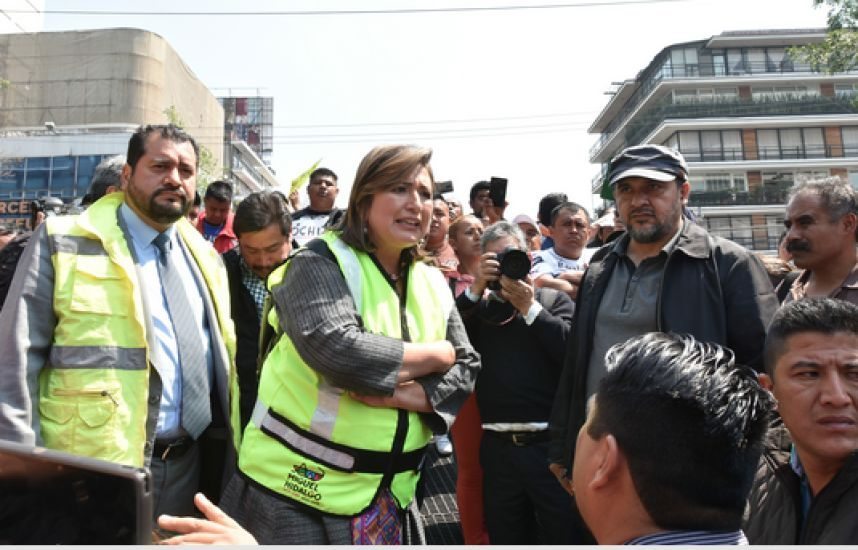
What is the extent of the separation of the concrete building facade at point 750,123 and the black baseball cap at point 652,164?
44.7m

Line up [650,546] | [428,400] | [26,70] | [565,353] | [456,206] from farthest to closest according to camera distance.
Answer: [26,70]
[456,206]
[565,353]
[428,400]
[650,546]

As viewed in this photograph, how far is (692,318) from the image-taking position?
97.6 inches

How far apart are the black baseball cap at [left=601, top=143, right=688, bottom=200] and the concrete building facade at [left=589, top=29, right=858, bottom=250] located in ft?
147

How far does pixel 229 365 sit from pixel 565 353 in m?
1.42

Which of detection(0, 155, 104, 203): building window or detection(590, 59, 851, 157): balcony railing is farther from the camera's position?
detection(590, 59, 851, 157): balcony railing

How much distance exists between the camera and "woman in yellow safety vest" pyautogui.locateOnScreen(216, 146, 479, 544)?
1862mm

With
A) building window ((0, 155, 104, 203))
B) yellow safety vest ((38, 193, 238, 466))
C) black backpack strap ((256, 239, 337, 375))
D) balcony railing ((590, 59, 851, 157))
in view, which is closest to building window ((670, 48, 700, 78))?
balcony railing ((590, 59, 851, 157))

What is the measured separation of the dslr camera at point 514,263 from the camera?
9.78ft

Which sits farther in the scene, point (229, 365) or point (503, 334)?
point (503, 334)

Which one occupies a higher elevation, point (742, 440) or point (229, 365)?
point (229, 365)

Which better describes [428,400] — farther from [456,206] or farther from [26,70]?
[26,70]

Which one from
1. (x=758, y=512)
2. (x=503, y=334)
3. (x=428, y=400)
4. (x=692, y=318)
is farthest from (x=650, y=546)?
(x=503, y=334)

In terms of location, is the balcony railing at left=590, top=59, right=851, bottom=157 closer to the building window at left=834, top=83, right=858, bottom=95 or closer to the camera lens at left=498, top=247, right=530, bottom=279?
the building window at left=834, top=83, right=858, bottom=95

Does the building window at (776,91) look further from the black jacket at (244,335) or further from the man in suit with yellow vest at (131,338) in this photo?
the man in suit with yellow vest at (131,338)
